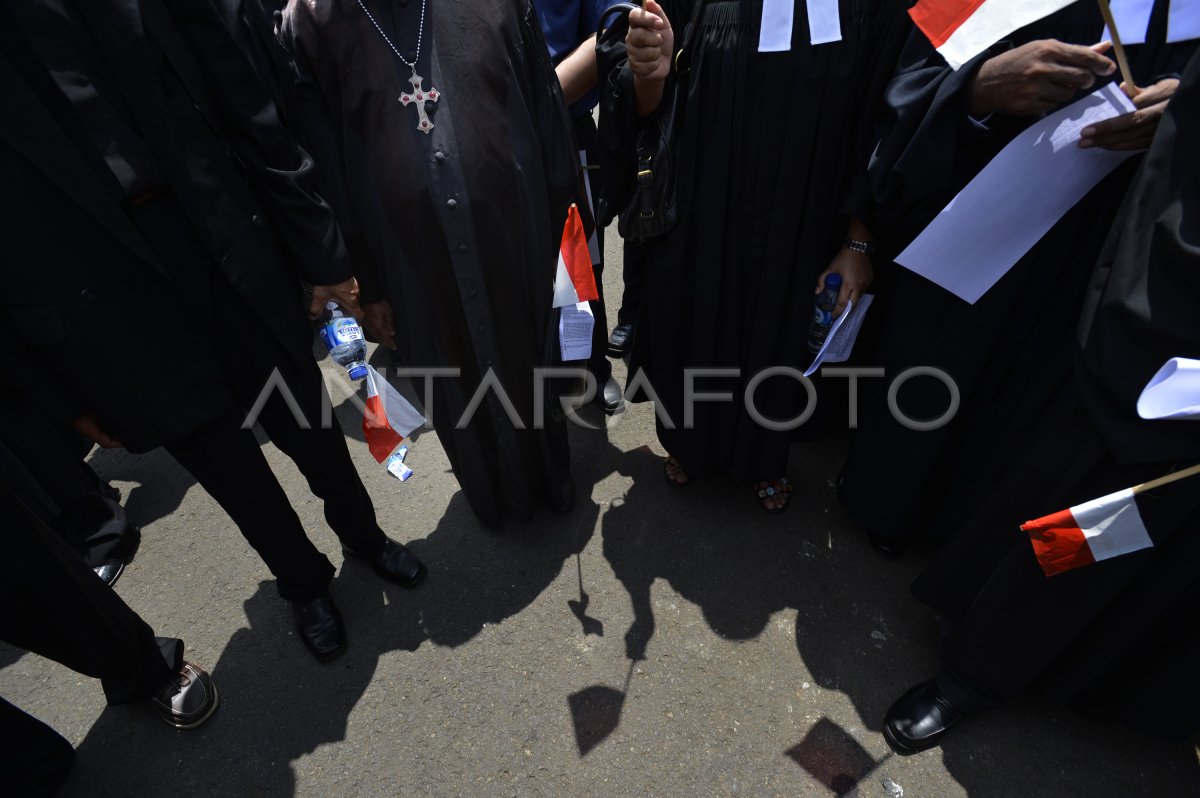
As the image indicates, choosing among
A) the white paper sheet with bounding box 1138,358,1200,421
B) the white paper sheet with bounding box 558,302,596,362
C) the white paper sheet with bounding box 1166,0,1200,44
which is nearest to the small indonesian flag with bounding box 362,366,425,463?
the white paper sheet with bounding box 558,302,596,362

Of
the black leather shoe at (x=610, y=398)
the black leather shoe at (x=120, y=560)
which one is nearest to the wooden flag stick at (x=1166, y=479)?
the black leather shoe at (x=610, y=398)

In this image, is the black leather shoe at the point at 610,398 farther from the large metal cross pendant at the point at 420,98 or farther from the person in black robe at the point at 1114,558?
the large metal cross pendant at the point at 420,98

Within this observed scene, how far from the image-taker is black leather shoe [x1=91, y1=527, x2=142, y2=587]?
2.38 meters

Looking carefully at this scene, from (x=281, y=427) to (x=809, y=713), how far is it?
5.82 ft

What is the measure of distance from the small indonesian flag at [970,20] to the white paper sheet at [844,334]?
0.66 meters

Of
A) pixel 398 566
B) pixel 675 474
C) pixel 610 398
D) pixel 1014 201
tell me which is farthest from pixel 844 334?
pixel 398 566

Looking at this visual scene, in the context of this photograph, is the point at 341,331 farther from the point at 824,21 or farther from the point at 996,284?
the point at 996,284

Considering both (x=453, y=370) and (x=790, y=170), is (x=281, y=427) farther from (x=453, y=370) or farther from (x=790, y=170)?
(x=790, y=170)

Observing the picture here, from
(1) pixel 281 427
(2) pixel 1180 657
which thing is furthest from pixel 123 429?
(2) pixel 1180 657

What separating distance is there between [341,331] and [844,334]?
4.81 ft

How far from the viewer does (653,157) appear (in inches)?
70.7

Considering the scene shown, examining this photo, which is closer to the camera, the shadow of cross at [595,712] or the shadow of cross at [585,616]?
the shadow of cross at [595,712]

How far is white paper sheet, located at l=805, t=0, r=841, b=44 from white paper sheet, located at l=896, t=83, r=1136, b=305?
0.51 metres

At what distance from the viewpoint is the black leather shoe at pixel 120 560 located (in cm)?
238
